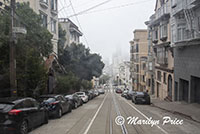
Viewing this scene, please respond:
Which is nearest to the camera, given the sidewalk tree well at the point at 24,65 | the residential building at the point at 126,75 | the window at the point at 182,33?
the sidewalk tree well at the point at 24,65

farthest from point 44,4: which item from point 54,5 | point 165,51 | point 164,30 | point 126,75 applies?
point 126,75

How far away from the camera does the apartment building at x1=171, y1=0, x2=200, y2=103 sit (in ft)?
63.9

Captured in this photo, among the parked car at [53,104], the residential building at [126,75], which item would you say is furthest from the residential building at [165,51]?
the residential building at [126,75]

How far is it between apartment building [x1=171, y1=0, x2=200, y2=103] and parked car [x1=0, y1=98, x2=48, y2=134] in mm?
12784

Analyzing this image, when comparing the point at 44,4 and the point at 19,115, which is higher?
the point at 44,4

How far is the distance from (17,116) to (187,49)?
1732 centimetres

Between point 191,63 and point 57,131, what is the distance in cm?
1460

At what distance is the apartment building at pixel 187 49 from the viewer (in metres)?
19.5

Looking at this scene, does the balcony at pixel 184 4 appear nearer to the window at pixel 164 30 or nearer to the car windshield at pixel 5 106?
the window at pixel 164 30

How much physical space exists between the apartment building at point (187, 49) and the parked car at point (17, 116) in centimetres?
1278

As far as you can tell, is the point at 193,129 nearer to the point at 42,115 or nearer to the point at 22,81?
the point at 42,115

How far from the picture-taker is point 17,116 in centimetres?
913

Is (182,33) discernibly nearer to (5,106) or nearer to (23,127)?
(23,127)

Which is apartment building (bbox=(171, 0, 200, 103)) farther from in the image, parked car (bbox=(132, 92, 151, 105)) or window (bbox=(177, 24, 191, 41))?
parked car (bbox=(132, 92, 151, 105))
